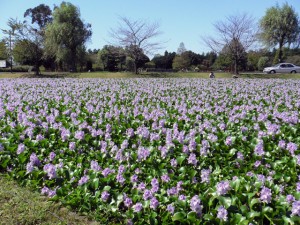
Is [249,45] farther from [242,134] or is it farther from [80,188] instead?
[80,188]

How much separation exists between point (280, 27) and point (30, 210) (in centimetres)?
4472

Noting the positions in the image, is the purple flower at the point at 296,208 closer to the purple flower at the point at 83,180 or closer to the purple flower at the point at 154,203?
the purple flower at the point at 154,203

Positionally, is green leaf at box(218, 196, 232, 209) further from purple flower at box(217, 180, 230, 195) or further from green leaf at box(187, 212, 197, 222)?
green leaf at box(187, 212, 197, 222)

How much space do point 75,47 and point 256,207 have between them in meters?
37.2

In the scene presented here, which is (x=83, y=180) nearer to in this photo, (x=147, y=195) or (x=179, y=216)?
(x=147, y=195)

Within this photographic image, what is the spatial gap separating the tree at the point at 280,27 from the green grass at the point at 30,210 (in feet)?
142

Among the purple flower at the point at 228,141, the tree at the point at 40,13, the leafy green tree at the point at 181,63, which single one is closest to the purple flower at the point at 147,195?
the purple flower at the point at 228,141

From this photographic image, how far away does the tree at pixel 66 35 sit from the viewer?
122ft

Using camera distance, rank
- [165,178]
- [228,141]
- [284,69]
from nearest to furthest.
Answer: [165,178] < [228,141] < [284,69]

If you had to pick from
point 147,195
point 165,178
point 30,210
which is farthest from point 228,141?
point 30,210

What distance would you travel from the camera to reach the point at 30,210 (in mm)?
3365

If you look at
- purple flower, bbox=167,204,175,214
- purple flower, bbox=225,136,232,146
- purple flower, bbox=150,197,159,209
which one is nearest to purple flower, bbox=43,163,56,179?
purple flower, bbox=150,197,159,209

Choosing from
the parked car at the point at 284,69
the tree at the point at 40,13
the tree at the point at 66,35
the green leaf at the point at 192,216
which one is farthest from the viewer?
the tree at the point at 40,13

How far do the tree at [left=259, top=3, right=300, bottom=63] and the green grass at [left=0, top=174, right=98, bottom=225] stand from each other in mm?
43160
